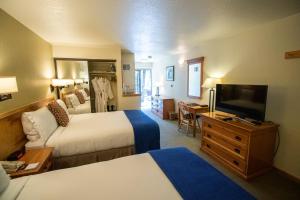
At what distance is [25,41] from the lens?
2.50 metres

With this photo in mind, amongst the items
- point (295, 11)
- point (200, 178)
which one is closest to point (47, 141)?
point (200, 178)

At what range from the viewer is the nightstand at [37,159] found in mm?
1532

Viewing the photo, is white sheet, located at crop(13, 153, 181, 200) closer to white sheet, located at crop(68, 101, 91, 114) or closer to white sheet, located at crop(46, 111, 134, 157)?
white sheet, located at crop(46, 111, 134, 157)

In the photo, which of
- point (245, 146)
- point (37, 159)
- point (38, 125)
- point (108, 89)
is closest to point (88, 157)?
point (37, 159)

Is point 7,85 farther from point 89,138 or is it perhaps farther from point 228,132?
point 228,132

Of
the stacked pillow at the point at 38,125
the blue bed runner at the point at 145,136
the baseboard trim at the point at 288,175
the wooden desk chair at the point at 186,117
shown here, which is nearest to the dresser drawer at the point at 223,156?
the baseboard trim at the point at 288,175

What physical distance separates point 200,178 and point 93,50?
4003mm

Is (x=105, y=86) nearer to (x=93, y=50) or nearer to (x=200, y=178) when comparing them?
(x=93, y=50)

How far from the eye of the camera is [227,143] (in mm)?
2646

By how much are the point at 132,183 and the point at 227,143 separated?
1970mm

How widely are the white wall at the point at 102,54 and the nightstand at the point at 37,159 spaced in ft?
9.00

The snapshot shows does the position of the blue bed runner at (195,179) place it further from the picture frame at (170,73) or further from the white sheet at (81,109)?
the picture frame at (170,73)

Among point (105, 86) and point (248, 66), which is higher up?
point (248, 66)

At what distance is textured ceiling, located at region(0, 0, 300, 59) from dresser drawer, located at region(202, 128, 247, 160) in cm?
187
